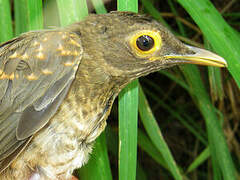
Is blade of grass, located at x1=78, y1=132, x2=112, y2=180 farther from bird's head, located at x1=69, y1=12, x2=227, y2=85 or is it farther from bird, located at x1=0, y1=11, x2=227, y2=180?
bird's head, located at x1=69, y1=12, x2=227, y2=85

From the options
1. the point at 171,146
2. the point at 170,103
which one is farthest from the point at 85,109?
the point at 171,146

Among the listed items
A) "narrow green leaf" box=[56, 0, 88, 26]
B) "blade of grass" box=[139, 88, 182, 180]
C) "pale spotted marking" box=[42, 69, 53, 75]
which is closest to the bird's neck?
"pale spotted marking" box=[42, 69, 53, 75]

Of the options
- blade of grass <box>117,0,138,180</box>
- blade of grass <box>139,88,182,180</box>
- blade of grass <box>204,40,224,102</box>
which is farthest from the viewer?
blade of grass <box>204,40,224,102</box>

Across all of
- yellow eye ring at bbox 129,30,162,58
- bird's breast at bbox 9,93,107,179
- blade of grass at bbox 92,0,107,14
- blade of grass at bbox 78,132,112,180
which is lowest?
blade of grass at bbox 78,132,112,180

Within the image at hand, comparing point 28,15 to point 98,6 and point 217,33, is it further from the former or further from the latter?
point 217,33

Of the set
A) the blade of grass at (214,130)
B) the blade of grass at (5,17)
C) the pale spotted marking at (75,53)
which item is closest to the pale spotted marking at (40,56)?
the pale spotted marking at (75,53)

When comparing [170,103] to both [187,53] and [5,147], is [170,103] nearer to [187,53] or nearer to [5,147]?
[187,53]
